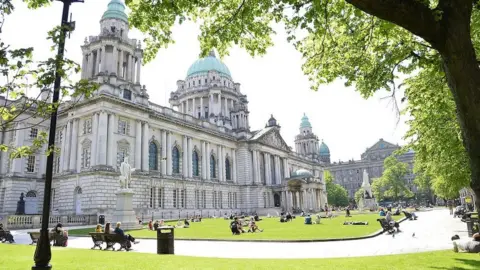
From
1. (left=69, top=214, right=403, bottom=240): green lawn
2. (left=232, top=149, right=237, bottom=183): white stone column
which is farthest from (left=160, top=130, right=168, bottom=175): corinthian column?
(left=69, top=214, right=403, bottom=240): green lawn

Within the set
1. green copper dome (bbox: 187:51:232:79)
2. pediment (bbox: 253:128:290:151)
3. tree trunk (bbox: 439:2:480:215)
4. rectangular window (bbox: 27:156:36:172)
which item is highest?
green copper dome (bbox: 187:51:232:79)

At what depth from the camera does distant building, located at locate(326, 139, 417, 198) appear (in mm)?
124688

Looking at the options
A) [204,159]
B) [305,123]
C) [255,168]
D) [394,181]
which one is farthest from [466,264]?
[305,123]

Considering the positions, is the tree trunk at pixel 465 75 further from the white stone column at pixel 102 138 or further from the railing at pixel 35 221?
the white stone column at pixel 102 138

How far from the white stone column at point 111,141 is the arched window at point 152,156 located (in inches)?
305

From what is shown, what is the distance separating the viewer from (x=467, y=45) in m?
6.32

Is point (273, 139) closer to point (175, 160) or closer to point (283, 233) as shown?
point (175, 160)

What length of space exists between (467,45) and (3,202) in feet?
155

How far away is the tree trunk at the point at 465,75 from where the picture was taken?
6.19 meters

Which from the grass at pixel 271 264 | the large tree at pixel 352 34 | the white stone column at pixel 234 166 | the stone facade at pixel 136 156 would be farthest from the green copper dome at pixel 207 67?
the grass at pixel 271 264

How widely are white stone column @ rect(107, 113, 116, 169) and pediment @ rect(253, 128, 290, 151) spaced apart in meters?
32.8

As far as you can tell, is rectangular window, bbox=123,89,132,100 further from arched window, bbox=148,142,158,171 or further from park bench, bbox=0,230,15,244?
park bench, bbox=0,230,15,244

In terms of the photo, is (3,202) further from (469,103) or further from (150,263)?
(469,103)

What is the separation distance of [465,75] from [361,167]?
129916mm
